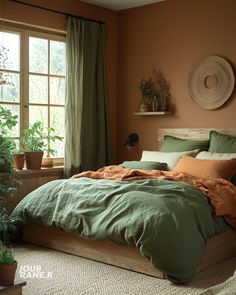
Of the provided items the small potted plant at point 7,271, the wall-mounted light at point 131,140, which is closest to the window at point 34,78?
the wall-mounted light at point 131,140

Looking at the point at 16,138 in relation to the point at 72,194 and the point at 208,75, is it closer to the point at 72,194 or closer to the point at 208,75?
the point at 72,194

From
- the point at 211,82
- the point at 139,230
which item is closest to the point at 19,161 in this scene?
the point at 139,230

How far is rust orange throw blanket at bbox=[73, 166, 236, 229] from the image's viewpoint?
3.67 metres

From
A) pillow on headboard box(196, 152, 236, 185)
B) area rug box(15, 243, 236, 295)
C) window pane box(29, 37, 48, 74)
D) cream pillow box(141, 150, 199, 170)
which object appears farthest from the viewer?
window pane box(29, 37, 48, 74)

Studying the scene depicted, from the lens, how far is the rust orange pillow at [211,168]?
423cm

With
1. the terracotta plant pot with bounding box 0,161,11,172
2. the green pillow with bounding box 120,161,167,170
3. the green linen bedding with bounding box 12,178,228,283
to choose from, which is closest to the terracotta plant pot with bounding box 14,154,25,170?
the terracotta plant pot with bounding box 0,161,11,172

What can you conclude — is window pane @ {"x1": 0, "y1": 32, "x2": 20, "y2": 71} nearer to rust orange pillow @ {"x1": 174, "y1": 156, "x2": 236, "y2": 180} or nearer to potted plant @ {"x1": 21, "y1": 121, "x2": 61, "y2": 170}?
potted plant @ {"x1": 21, "y1": 121, "x2": 61, "y2": 170}

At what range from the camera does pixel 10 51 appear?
5078 millimetres

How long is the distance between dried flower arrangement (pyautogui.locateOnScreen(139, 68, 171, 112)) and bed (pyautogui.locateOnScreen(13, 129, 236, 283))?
152cm

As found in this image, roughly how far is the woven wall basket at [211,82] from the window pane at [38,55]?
1693 mm

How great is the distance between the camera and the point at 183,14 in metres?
A: 5.42

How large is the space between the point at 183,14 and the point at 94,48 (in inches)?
44.3

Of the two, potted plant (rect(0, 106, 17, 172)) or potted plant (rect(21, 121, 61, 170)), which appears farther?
potted plant (rect(21, 121, 61, 170))

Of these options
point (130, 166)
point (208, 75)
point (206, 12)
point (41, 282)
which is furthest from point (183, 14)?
point (41, 282)
